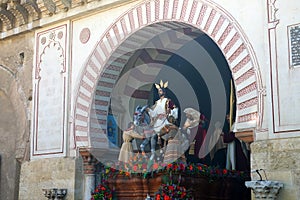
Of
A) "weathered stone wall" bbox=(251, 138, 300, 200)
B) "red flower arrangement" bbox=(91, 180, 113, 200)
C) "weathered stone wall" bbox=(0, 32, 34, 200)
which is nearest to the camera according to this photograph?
"weathered stone wall" bbox=(251, 138, 300, 200)

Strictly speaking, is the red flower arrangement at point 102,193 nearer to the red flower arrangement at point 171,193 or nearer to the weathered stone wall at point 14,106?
the red flower arrangement at point 171,193

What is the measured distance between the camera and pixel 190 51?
31.9 feet

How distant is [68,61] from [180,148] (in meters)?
2.58

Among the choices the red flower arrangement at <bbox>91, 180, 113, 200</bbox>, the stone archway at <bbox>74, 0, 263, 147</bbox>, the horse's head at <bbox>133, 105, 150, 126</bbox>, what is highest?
the stone archway at <bbox>74, 0, 263, 147</bbox>

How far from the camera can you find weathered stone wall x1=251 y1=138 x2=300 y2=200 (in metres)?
6.26

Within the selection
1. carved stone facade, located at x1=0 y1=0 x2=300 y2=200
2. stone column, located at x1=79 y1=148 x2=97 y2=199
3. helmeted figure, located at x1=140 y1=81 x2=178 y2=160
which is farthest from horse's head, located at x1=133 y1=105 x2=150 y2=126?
stone column, located at x1=79 y1=148 x2=97 y2=199

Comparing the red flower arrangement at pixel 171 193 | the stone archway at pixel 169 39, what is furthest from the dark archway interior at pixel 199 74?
the red flower arrangement at pixel 171 193

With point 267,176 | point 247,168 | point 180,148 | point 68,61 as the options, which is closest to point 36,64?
point 68,61

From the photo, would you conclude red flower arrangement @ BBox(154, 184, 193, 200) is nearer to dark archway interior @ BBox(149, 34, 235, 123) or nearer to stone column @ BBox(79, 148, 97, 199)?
stone column @ BBox(79, 148, 97, 199)

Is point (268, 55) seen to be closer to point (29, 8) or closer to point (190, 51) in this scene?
point (190, 51)

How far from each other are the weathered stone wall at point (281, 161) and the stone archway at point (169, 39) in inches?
12.5

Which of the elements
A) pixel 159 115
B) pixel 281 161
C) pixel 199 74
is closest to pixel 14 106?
pixel 159 115

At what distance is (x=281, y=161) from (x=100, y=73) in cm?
346

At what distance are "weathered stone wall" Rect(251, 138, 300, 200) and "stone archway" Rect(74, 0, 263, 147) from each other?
0.32 metres
